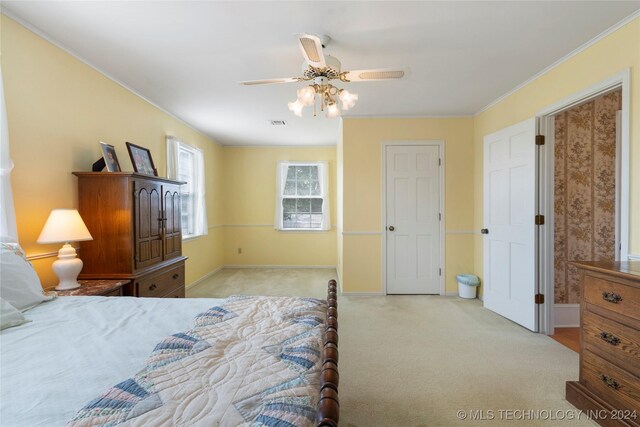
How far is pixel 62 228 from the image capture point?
200 centimetres

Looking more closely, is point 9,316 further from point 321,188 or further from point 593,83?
point 321,188

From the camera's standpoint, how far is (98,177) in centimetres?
240

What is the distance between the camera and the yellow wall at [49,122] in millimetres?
1992

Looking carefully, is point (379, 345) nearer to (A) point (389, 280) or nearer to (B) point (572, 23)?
(A) point (389, 280)

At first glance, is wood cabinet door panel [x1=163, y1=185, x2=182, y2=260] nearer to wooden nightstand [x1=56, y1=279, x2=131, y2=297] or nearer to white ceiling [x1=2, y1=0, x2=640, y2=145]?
wooden nightstand [x1=56, y1=279, x2=131, y2=297]

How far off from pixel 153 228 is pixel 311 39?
219 centimetres

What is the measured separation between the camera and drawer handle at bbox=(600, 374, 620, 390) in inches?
63.2

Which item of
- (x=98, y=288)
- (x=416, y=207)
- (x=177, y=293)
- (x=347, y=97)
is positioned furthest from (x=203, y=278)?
(x=347, y=97)

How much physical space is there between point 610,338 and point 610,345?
0.04 meters

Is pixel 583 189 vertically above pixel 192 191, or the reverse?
pixel 192 191

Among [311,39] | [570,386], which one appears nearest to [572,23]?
[311,39]

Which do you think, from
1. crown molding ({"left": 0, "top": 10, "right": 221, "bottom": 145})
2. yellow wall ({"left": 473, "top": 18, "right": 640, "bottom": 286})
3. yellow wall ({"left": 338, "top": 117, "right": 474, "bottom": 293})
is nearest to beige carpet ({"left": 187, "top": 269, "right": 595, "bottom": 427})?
yellow wall ({"left": 338, "top": 117, "right": 474, "bottom": 293})

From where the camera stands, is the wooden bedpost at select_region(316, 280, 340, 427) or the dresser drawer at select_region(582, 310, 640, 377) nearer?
the wooden bedpost at select_region(316, 280, 340, 427)

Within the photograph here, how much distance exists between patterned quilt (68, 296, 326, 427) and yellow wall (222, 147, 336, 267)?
4.78m
